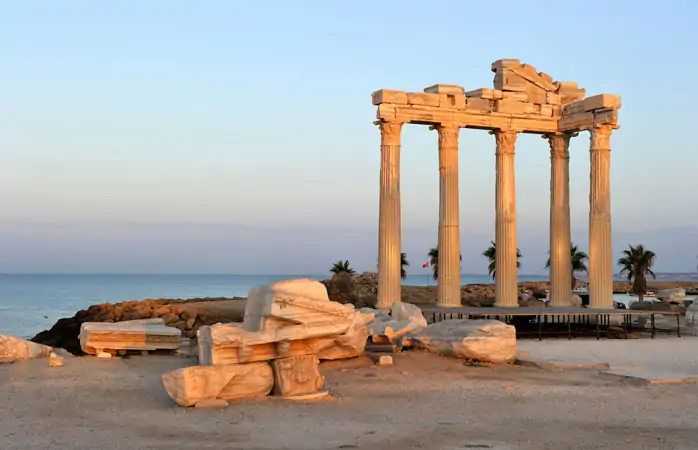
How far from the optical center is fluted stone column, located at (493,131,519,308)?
3459cm

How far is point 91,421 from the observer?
13.4 meters

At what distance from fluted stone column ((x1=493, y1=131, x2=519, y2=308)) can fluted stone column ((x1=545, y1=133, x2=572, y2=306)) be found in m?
2.31

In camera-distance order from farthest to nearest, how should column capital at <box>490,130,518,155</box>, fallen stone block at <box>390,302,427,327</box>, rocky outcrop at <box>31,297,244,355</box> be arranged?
rocky outcrop at <box>31,297,244,355</box>, column capital at <box>490,130,518,155</box>, fallen stone block at <box>390,302,427,327</box>

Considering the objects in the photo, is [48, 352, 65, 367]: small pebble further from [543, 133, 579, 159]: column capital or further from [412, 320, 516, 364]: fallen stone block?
[543, 133, 579, 159]: column capital

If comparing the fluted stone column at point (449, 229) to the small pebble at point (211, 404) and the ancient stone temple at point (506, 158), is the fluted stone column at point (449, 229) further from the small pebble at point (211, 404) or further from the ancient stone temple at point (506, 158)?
the small pebble at point (211, 404)

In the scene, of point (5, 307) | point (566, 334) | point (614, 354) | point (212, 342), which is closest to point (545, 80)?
point (566, 334)

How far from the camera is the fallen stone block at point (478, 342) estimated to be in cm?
2097

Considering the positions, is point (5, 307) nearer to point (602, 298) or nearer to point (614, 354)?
point (602, 298)

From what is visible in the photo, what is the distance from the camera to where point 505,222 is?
3466 cm

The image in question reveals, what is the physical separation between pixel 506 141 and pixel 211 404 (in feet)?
74.7

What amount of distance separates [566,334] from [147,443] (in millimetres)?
22260

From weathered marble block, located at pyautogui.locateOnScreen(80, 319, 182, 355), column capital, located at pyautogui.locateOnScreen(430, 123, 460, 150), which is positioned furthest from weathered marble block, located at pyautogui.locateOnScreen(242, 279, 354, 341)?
column capital, located at pyautogui.locateOnScreen(430, 123, 460, 150)

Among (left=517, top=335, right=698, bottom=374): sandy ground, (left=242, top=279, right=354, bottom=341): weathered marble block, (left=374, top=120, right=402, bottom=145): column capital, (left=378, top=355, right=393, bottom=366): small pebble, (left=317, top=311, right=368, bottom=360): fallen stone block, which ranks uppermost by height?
(left=374, top=120, right=402, bottom=145): column capital

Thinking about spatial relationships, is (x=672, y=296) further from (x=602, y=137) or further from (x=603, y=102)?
(x=603, y=102)
